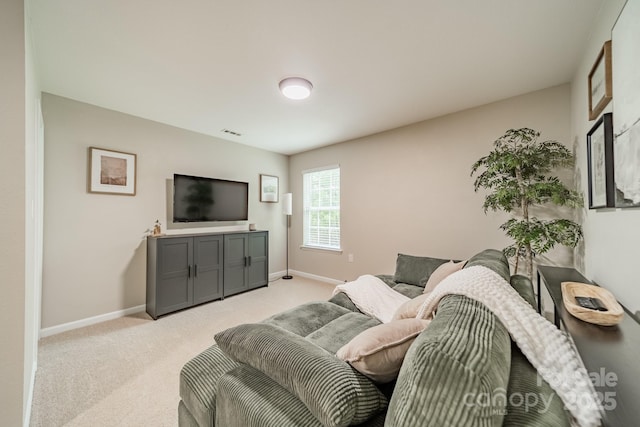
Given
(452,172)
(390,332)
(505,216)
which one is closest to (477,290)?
(390,332)

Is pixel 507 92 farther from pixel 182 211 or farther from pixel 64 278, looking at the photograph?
pixel 64 278

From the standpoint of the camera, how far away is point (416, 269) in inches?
112

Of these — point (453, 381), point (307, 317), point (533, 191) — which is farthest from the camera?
point (533, 191)

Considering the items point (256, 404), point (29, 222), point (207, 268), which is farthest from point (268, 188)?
point (256, 404)

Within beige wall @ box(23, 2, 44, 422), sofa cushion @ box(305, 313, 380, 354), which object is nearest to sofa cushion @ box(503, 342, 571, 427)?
sofa cushion @ box(305, 313, 380, 354)

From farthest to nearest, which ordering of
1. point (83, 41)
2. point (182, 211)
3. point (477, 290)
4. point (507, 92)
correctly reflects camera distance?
point (182, 211), point (507, 92), point (83, 41), point (477, 290)

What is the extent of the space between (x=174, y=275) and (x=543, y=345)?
346cm

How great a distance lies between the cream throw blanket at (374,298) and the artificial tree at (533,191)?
1.20 meters

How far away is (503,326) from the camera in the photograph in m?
0.82

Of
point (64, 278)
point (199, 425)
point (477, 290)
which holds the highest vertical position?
point (477, 290)

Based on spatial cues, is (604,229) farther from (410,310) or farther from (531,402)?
(531,402)

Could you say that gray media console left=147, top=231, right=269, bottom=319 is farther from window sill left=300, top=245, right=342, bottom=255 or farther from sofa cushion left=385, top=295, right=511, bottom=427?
sofa cushion left=385, top=295, right=511, bottom=427

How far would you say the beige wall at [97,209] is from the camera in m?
2.68

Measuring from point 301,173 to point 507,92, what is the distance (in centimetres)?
337
